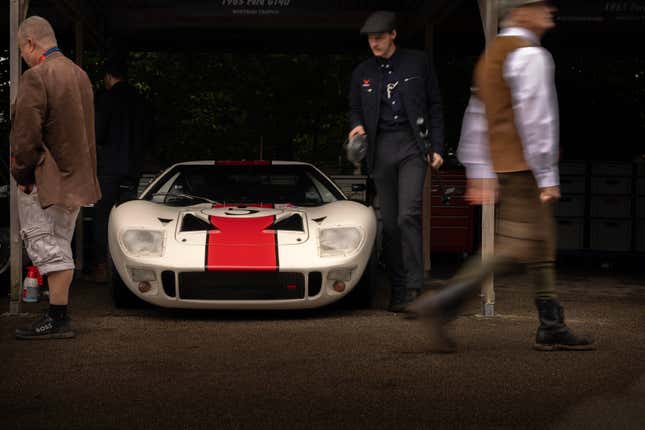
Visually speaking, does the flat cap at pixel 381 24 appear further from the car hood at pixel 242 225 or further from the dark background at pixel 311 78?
the dark background at pixel 311 78

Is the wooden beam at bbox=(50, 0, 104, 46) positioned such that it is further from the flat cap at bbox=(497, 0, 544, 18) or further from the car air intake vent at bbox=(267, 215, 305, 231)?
the flat cap at bbox=(497, 0, 544, 18)

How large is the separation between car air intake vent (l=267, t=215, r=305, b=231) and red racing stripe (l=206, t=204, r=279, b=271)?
0.16 ft

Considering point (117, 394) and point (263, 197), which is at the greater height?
point (263, 197)

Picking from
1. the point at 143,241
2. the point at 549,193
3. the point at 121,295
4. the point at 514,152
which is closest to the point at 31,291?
the point at 121,295

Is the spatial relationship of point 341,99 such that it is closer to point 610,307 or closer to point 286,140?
point 286,140

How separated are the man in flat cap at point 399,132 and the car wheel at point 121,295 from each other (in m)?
1.77

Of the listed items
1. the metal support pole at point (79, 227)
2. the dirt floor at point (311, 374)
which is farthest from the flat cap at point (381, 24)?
the metal support pole at point (79, 227)

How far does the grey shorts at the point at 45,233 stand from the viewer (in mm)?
5973

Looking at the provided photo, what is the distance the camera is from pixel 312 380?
477 cm

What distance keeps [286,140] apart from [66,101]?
61.8ft

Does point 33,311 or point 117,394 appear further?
point 33,311

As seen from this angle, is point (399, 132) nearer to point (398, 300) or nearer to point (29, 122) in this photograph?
point (398, 300)

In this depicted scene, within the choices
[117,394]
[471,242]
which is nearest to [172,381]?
[117,394]

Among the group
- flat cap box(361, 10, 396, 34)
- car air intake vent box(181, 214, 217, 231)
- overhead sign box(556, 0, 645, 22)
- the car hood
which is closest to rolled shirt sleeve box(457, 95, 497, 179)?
the car hood
